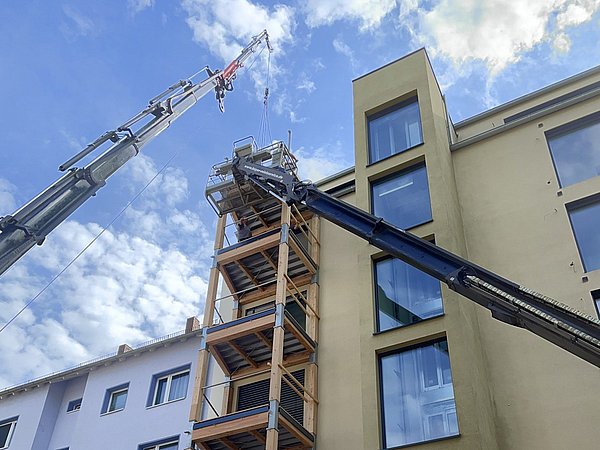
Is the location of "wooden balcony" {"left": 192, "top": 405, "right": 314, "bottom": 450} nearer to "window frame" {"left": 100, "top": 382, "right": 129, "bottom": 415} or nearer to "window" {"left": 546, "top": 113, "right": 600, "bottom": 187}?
"window frame" {"left": 100, "top": 382, "right": 129, "bottom": 415}

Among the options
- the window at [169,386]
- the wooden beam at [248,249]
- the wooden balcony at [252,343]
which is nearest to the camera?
the wooden balcony at [252,343]

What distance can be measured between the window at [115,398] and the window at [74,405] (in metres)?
2.21

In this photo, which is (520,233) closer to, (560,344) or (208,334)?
(560,344)

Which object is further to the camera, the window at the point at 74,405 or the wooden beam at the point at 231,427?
the window at the point at 74,405

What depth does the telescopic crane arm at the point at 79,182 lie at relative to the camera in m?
14.1

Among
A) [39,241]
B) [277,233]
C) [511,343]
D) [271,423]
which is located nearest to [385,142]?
[277,233]

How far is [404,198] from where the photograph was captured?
814 inches

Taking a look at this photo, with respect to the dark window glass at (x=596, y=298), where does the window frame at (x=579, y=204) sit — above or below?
above

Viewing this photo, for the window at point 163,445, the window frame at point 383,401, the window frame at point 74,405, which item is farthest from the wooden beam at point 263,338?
the window frame at point 74,405

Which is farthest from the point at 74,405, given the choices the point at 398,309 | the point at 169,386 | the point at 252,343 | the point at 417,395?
the point at 417,395

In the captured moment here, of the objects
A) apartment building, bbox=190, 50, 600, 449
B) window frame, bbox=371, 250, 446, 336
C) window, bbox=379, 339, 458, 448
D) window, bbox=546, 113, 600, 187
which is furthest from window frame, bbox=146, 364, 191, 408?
window, bbox=546, 113, 600, 187

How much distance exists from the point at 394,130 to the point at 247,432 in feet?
36.4

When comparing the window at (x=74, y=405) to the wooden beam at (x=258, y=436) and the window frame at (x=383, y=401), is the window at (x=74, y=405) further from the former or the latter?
the window frame at (x=383, y=401)

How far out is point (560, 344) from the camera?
13125 millimetres
